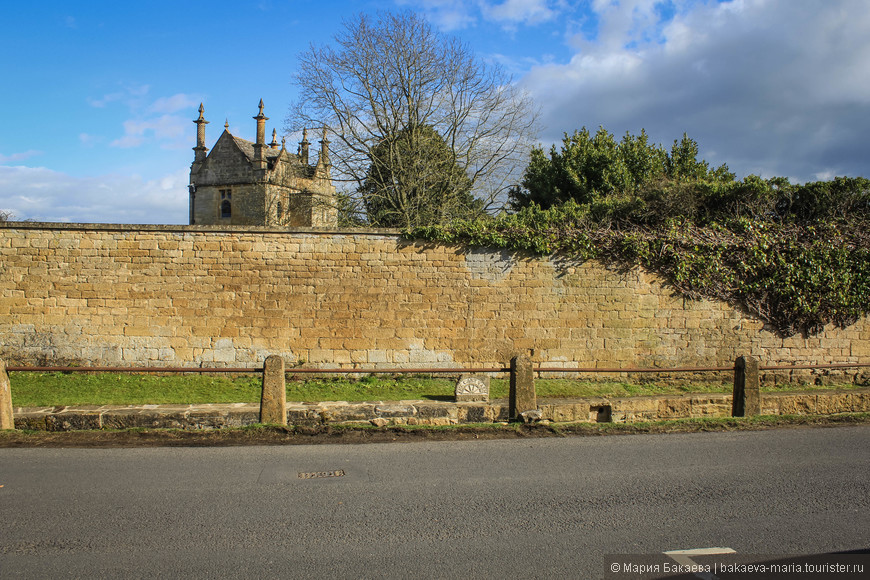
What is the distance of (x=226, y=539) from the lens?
4.55 meters

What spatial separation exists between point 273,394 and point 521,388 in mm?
3393

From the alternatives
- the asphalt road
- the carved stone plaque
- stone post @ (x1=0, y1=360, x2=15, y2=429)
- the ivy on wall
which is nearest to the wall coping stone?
the ivy on wall

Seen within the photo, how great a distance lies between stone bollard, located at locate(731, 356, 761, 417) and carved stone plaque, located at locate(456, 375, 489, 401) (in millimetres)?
3757

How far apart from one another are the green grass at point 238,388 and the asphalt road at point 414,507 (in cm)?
437

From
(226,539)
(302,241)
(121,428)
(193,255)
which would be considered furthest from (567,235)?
(226,539)

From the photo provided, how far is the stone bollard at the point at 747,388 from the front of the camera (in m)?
9.38

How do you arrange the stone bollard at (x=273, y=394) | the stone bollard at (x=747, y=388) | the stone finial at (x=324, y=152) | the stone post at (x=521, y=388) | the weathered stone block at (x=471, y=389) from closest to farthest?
the stone bollard at (x=273, y=394)
the stone post at (x=521, y=388)
the stone bollard at (x=747, y=388)
the weathered stone block at (x=471, y=389)
the stone finial at (x=324, y=152)

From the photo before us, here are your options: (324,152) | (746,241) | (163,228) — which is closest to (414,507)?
(163,228)

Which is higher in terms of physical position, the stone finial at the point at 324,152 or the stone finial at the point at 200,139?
the stone finial at the point at 200,139

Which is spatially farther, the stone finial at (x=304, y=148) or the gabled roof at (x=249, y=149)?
the gabled roof at (x=249, y=149)

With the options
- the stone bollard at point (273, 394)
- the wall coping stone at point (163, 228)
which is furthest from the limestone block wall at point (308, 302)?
the stone bollard at point (273, 394)

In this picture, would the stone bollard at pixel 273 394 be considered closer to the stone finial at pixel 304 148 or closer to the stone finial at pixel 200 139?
the stone finial at pixel 304 148

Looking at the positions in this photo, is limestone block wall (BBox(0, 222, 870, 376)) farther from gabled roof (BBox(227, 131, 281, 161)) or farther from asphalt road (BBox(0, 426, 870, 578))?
gabled roof (BBox(227, 131, 281, 161))

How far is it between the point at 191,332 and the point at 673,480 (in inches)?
404
